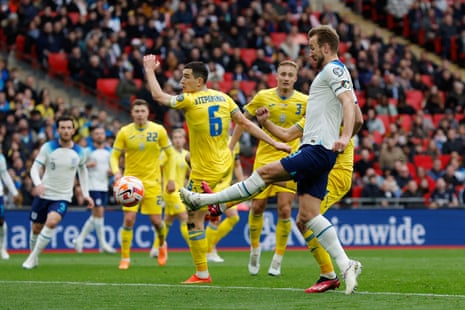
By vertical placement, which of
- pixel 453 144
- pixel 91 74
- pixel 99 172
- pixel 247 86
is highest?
pixel 91 74

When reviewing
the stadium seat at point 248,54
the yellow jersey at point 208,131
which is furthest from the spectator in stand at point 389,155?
the yellow jersey at point 208,131

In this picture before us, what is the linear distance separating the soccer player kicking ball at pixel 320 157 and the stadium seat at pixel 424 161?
60.8ft

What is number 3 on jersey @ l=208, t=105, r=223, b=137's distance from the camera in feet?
43.8

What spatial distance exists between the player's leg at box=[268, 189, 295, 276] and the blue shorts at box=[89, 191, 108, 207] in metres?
9.32

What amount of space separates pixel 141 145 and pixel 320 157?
7.65 metres

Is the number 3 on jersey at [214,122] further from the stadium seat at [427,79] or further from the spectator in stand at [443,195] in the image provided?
the stadium seat at [427,79]

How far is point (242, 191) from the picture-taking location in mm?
10945

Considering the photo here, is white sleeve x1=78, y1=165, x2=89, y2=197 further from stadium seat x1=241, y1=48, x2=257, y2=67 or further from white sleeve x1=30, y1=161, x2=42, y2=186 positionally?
stadium seat x1=241, y1=48, x2=257, y2=67

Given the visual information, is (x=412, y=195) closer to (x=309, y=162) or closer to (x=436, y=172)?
(x=436, y=172)

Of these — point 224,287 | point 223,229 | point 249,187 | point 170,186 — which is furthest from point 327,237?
point 223,229

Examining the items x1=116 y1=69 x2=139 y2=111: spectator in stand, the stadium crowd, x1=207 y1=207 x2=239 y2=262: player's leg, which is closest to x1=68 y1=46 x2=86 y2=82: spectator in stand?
the stadium crowd

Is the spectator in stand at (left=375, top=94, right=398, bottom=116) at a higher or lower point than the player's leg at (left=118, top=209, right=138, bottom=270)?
higher

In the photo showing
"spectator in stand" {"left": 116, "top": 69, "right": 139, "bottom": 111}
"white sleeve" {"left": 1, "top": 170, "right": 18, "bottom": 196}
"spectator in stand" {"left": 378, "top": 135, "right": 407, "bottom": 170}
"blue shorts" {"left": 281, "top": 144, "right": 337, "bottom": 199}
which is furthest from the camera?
"spectator in stand" {"left": 116, "top": 69, "right": 139, "bottom": 111}

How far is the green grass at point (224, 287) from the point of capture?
10.3 m
